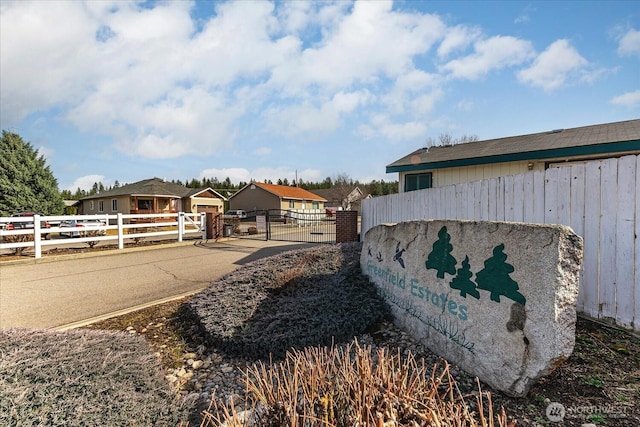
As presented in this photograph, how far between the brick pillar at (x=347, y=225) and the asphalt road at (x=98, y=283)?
2837 millimetres

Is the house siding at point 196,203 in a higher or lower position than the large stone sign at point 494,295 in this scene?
higher

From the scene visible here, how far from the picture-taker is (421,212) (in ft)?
23.8

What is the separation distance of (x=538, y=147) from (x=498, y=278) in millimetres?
7833

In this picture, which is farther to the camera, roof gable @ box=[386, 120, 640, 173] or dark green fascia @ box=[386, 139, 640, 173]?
roof gable @ box=[386, 120, 640, 173]

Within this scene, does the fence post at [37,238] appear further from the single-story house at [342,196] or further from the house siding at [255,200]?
the single-story house at [342,196]

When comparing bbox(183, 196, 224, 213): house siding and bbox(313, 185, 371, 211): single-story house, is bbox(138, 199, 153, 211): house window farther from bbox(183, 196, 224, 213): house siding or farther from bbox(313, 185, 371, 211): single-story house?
bbox(313, 185, 371, 211): single-story house

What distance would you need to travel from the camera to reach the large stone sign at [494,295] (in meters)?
2.36

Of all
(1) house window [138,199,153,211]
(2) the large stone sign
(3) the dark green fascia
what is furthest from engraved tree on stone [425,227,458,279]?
(1) house window [138,199,153,211]

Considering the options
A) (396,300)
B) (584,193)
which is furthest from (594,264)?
(396,300)

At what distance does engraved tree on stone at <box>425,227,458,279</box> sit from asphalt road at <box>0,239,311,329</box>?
4.48 meters

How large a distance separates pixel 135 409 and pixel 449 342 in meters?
2.61

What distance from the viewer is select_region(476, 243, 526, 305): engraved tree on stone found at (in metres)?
2.61

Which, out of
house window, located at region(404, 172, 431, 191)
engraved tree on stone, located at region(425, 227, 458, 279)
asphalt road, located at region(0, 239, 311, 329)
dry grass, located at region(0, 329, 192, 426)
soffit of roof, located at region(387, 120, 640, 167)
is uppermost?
soffit of roof, located at region(387, 120, 640, 167)

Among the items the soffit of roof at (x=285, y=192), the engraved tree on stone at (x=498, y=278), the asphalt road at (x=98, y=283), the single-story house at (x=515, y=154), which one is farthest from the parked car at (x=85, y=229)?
the soffit of roof at (x=285, y=192)
